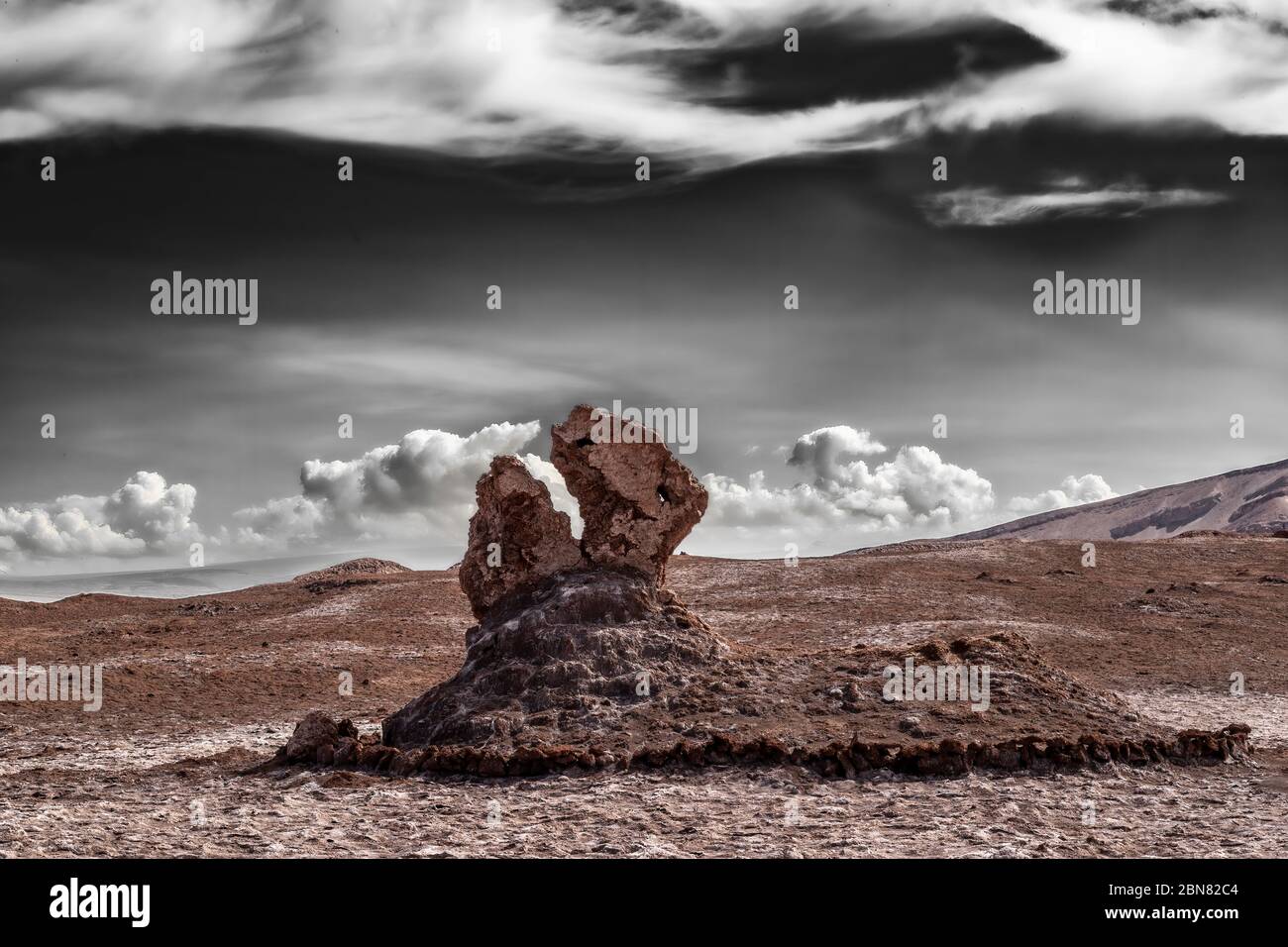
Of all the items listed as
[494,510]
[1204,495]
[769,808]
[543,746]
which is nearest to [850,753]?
[769,808]

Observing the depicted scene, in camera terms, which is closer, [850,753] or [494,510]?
[850,753]

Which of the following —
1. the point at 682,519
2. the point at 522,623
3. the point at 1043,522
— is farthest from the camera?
the point at 1043,522

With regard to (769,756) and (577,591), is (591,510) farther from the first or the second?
(769,756)

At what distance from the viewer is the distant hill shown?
401 feet

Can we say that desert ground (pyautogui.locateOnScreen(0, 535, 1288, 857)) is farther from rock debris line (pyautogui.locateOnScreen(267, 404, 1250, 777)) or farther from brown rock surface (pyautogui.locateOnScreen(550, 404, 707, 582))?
brown rock surface (pyautogui.locateOnScreen(550, 404, 707, 582))

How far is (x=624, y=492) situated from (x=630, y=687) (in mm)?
2568

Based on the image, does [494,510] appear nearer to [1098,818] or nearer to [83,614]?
[1098,818]

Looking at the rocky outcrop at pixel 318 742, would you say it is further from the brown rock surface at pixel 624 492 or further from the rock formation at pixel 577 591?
the brown rock surface at pixel 624 492

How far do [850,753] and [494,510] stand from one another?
5736mm

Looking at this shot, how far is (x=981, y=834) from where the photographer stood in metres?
8.92

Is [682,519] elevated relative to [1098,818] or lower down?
elevated

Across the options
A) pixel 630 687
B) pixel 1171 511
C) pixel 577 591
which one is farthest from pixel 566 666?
pixel 1171 511

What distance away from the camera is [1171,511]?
132 metres

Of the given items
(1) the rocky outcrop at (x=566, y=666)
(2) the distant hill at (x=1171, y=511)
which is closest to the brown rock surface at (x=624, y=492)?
(1) the rocky outcrop at (x=566, y=666)
